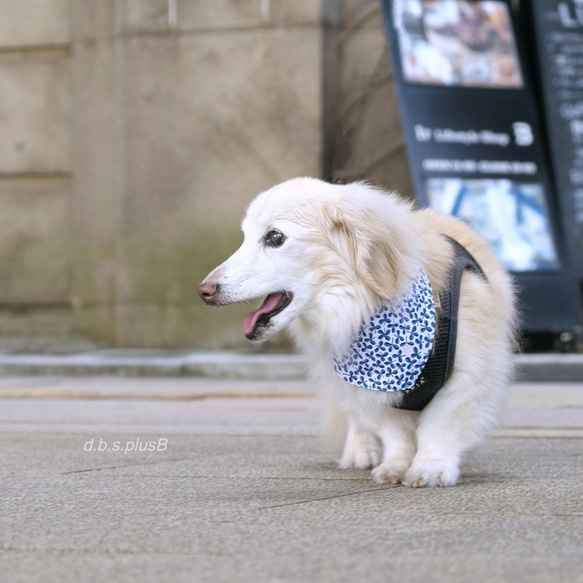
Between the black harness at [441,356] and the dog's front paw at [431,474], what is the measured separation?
0.74ft

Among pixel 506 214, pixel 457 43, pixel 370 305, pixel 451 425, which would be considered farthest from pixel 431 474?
pixel 457 43

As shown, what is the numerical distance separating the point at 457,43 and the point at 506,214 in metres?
1.77

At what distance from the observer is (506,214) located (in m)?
10.7

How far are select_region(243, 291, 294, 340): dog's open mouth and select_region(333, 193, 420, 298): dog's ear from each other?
0.90ft

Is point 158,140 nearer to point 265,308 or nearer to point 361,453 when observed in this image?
point 361,453

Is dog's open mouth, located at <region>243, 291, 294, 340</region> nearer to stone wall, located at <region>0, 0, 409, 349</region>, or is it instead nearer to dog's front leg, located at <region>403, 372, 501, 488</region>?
dog's front leg, located at <region>403, 372, 501, 488</region>

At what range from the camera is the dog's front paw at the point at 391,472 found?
3.95m

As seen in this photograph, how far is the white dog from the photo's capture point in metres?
3.83

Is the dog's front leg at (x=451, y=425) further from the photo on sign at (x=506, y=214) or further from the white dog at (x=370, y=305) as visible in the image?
the photo on sign at (x=506, y=214)

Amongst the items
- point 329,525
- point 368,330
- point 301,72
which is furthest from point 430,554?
point 301,72

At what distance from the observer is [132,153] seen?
12320mm

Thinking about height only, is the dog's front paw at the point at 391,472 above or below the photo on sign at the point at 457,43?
below

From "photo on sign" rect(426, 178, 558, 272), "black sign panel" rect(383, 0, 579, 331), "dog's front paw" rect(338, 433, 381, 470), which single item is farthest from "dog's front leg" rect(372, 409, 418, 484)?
"photo on sign" rect(426, 178, 558, 272)

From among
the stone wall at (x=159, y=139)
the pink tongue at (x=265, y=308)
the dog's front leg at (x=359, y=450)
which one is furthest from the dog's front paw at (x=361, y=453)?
the stone wall at (x=159, y=139)
